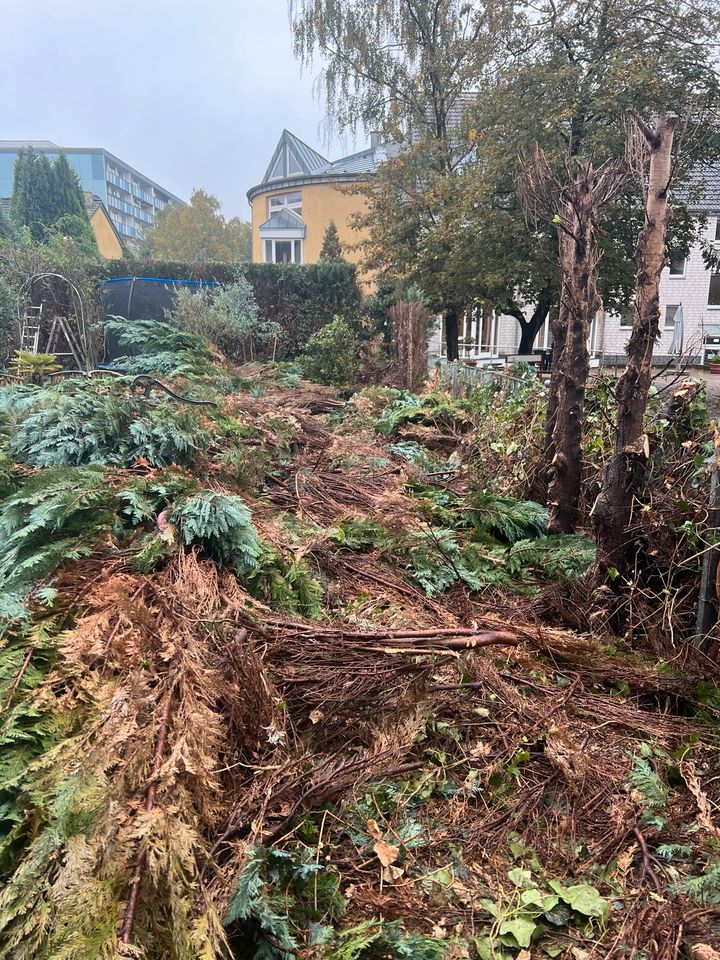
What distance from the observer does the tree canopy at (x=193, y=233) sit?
39.9 metres

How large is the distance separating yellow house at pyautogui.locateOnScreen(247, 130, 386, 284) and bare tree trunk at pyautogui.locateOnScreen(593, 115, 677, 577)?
2552cm

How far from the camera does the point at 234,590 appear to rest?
2965 mm

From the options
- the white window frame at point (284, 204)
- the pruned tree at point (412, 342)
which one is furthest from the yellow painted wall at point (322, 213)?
the pruned tree at point (412, 342)

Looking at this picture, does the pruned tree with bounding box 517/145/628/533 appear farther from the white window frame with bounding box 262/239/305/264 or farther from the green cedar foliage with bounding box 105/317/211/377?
the white window frame with bounding box 262/239/305/264

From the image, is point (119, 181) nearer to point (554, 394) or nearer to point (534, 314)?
point (534, 314)

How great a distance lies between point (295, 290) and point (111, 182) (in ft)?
252

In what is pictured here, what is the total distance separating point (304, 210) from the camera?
97.5ft

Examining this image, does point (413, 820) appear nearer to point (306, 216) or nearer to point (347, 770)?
point (347, 770)

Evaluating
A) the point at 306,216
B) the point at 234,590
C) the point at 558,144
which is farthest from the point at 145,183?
the point at 234,590

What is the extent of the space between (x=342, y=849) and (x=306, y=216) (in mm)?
31270

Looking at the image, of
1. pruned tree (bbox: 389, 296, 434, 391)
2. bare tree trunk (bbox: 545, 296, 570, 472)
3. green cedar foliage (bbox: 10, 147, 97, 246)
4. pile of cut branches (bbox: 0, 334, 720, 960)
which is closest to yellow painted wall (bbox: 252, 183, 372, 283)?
green cedar foliage (bbox: 10, 147, 97, 246)

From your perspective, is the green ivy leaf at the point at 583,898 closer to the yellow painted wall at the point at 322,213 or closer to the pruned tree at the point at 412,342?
the pruned tree at the point at 412,342

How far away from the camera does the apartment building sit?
239ft

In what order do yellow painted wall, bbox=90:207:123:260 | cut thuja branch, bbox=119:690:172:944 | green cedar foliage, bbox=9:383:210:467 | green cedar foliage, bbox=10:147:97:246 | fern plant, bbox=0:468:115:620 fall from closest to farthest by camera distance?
1. cut thuja branch, bbox=119:690:172:944
2. fern plant, bbox=0:468:115:620
3. green cedar foliage, bbox=9:383:210:467
4. green cedar foliage, bbox=10:147:97:246
5. yellow painted wall, bbox=90:207:123:260
